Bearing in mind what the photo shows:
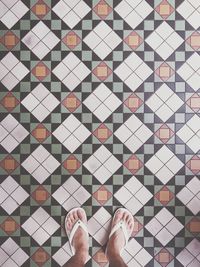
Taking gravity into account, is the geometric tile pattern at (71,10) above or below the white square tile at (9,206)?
above

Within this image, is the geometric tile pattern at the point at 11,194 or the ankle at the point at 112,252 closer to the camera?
the ankle at the point at 112,252

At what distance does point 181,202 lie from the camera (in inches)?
83.9

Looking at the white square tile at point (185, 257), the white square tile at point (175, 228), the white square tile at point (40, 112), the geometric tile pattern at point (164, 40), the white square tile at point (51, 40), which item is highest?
the white square tile at point (51, 40)

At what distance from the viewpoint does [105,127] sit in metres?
2.12

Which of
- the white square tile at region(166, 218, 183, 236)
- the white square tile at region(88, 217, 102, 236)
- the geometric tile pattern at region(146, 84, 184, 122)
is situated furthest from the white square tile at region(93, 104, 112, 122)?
the white square tile at region(166, 218, 183, 236)

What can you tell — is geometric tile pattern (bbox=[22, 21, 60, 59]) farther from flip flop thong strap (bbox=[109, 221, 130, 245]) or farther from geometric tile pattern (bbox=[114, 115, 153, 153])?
flip flop thong strap (bbox=[109, 221, 130, 245])

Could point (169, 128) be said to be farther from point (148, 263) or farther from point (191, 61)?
point (148, 263)

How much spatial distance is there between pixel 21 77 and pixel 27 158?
17.2 inches

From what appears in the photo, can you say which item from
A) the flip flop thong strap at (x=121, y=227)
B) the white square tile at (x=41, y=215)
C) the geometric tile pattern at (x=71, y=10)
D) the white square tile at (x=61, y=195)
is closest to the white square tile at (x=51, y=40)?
the geometric tile pattern at (x=71, y=10)

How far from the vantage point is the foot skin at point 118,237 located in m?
2.03

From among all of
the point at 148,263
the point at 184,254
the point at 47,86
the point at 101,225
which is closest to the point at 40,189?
the point at 101,225

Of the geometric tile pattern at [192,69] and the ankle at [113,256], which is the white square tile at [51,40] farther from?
the ankle at [113,256]

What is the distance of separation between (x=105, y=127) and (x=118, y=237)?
584 mm

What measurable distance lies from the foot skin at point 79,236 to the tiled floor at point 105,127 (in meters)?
0.05
